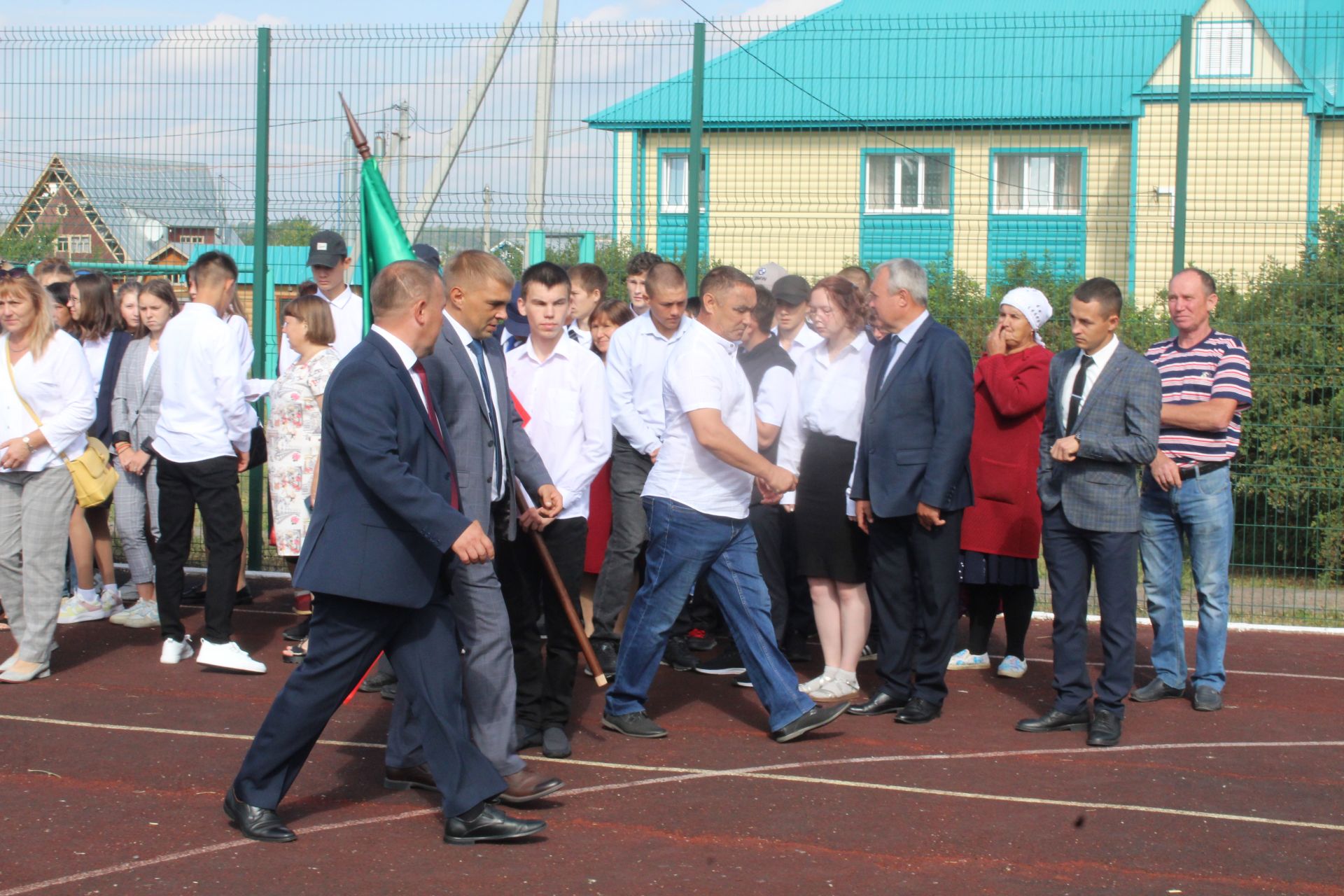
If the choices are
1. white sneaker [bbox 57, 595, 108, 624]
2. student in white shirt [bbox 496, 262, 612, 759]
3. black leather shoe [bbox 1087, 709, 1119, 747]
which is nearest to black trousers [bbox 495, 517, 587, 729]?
student in white shirt [bbox 496, 262, 612, 759]

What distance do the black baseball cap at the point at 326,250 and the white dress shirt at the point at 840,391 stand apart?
3.05 meters

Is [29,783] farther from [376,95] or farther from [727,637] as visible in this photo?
[376,95]

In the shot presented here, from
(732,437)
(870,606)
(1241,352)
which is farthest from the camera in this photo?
(870,606)

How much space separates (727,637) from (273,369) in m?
4.22

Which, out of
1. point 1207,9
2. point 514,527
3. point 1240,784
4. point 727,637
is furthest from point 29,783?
point 1207,9

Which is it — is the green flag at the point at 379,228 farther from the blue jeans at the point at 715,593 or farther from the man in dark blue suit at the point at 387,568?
the man in dark blue suit at the point at 387,568

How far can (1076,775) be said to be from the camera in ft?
18.6

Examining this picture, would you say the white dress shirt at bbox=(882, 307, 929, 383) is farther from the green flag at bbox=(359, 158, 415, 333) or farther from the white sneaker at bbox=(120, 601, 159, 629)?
the white sneaker at bbox=(120, 601, 159, 629)

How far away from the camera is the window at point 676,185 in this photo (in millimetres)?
9570

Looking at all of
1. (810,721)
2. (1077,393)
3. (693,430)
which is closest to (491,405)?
(693,430)

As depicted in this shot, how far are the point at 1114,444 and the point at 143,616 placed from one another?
5.70 m

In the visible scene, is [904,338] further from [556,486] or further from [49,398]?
[49,398]

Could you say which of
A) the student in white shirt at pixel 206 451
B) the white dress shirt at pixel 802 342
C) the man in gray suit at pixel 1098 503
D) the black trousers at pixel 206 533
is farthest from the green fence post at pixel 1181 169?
the black trousers at pixel 206 533

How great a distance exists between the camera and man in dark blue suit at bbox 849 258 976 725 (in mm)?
6258
